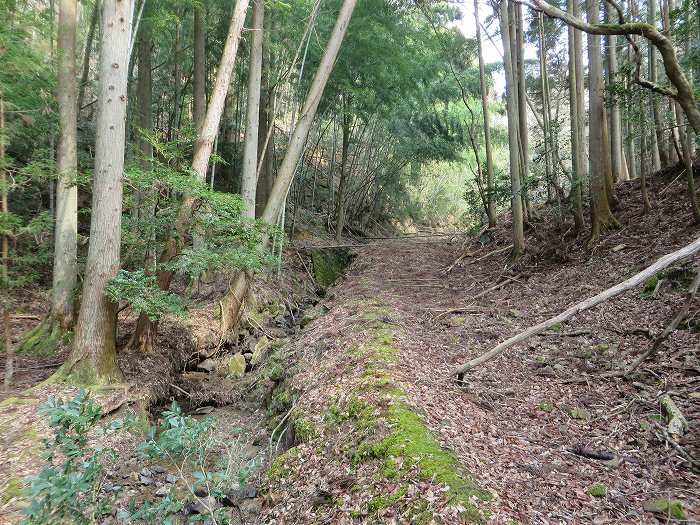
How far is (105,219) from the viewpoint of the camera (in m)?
6.03

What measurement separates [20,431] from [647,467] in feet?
19.5

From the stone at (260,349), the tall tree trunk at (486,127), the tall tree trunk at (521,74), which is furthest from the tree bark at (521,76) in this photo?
the stone at (260,349)

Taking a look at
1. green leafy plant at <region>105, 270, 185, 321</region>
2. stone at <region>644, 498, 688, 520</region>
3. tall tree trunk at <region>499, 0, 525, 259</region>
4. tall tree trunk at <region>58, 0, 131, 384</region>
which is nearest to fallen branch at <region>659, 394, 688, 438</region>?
stone at <region>644, 498, 688, 520</region>

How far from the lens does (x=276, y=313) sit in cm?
1061

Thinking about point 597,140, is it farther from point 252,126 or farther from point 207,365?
point 207,365

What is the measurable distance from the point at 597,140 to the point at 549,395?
5.97 meters

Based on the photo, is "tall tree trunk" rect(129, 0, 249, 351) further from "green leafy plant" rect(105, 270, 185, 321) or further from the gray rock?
the gray rock

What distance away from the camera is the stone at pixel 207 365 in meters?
8.26

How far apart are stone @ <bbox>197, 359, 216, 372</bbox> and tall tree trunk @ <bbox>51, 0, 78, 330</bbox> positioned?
7.87 feet

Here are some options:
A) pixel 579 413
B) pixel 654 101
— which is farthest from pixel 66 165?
pixel 654 101

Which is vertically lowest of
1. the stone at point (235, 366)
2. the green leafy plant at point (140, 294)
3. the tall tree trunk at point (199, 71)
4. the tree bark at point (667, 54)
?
the stone at point (235, 366)

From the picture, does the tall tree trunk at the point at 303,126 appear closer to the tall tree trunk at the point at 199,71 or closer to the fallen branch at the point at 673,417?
the tall tree trunk at the point at 199,71

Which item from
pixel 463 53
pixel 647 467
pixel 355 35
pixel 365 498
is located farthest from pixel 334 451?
pixel 463 53

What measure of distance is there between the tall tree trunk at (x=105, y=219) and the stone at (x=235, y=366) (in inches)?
96.0
